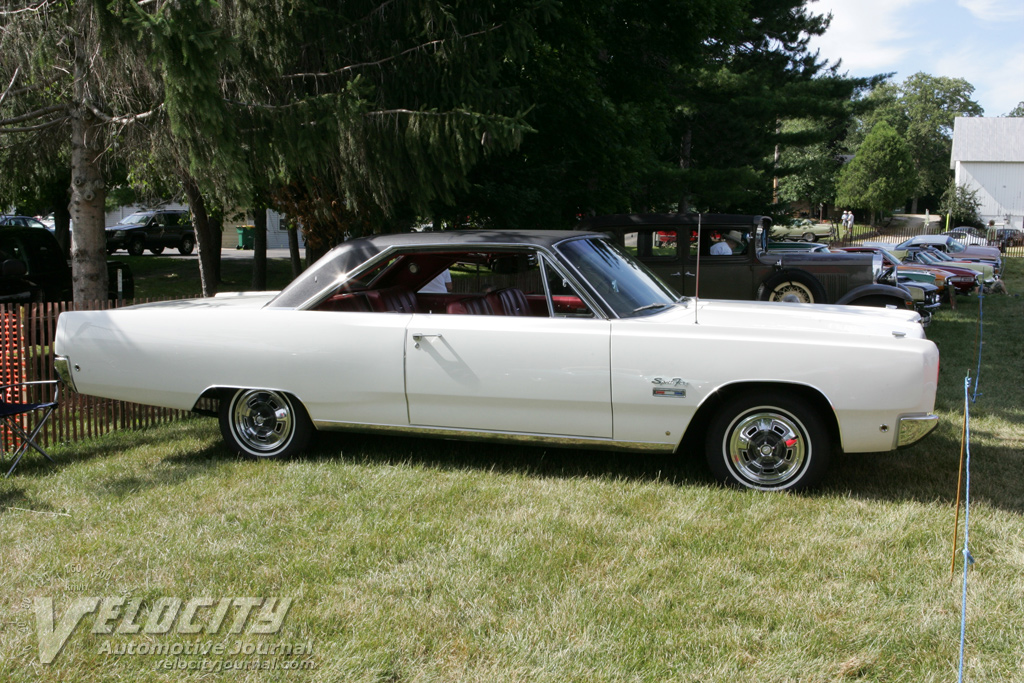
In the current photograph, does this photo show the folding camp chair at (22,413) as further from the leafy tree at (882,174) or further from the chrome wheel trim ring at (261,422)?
the leafy tree at (882,174)

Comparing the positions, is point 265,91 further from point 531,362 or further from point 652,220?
point 531,362

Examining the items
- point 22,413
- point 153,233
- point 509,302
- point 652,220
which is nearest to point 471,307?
point 509,302

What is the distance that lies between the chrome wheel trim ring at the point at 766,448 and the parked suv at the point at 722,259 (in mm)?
6164

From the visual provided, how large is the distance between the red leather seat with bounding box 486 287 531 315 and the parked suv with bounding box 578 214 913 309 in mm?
4940

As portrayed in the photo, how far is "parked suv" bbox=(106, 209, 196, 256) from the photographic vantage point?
30.5 meters

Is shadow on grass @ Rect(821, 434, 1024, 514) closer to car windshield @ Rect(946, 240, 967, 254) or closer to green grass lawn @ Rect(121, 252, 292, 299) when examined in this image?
green grass lawn @ Rect(121, 252, 292, 299)

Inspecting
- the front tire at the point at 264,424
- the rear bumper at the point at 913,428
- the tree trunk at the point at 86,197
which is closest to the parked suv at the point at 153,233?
the tree trunk at the point at 86,197

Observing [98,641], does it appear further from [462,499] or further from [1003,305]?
[1003,305]

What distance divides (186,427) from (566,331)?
378cm

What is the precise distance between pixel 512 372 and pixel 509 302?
3.29ft

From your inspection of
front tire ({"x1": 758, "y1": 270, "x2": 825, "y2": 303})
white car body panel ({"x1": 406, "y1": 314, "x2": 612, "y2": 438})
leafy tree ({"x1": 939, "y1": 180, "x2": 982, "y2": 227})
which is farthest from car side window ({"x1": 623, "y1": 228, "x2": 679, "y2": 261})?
leafy tree ({"x1": 939, "y1": 180, "x2": 982, "y2": 227})

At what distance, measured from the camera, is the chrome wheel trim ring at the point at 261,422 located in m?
5.84

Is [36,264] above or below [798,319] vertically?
above

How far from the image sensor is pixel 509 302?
6.08m
